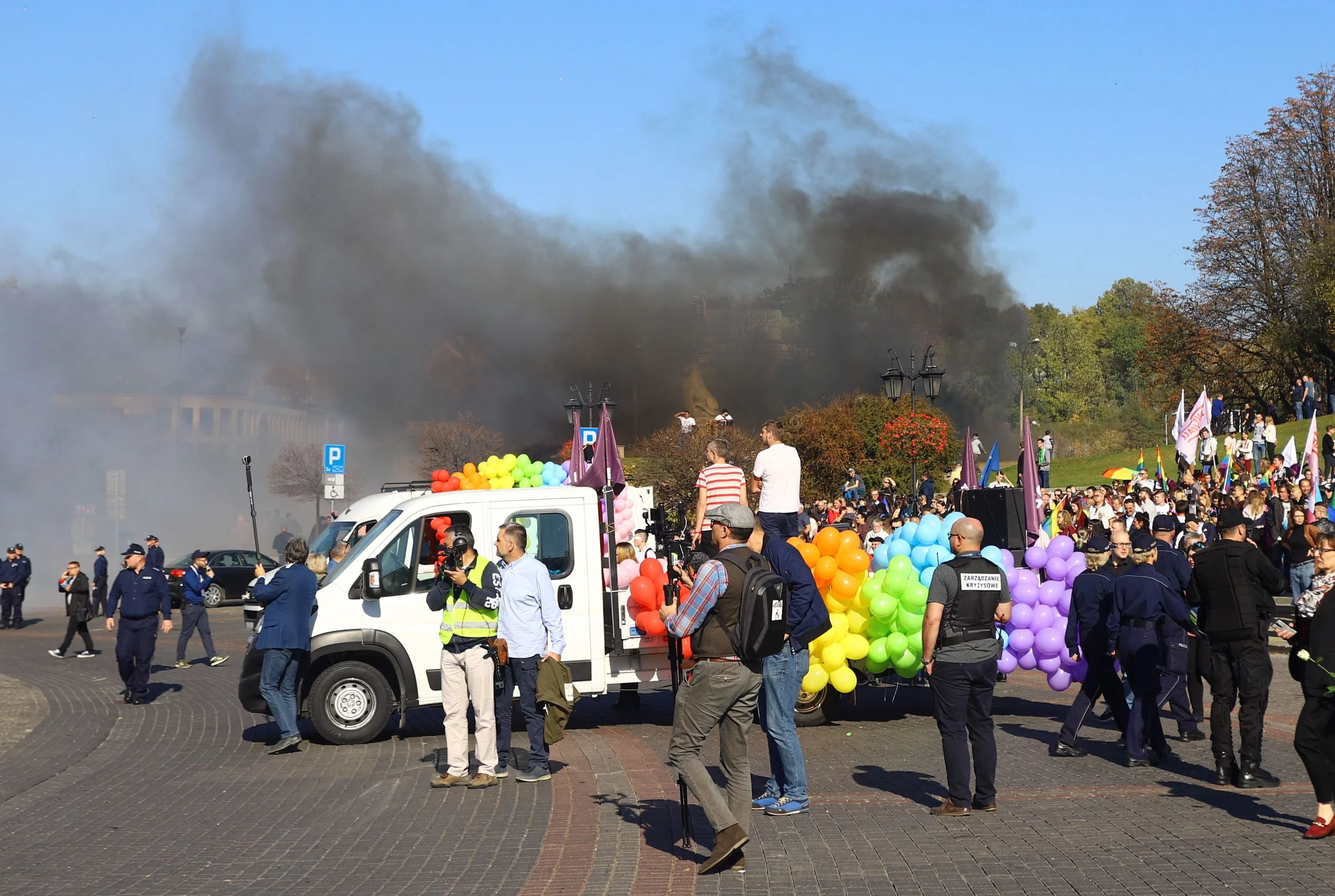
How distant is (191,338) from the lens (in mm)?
50406

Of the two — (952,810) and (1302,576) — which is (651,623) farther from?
(1302,576)

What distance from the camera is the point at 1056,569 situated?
35.3 ft

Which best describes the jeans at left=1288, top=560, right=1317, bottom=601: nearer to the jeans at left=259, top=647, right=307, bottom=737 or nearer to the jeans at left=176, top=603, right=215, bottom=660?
the jeans at left=259, top=647, right=307, bottom=737

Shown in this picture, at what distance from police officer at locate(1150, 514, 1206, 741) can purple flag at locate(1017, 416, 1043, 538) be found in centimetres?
402

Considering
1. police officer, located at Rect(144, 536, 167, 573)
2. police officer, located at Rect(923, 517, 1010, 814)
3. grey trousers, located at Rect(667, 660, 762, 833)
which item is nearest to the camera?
grey trousers, located at Rect(667, 660, 762, 833)

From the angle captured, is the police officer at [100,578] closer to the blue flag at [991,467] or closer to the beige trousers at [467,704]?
the blue flag at [991,467]

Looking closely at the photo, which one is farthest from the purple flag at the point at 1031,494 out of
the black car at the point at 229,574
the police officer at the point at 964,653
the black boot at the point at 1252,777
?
the black car at the point at 229,574

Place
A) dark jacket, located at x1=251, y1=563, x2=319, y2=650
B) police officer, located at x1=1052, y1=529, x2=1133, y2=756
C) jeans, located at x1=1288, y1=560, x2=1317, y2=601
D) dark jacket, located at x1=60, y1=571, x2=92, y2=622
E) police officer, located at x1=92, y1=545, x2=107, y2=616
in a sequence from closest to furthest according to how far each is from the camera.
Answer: police officer, located at x1=1052, y1=529, x2=1133, y2=756, dark jacket, located at x1=251, y1=563, x2=319, y2=650, jeans, located at x1=1288, y1=560, x2=1317, y2=601, dark jacket, located at x1=60, y1=571, x2=92, y2=622, police officer, located at x1=92, y1=545, x2=107, y2=616

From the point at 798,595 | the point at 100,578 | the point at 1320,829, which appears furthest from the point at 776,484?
the point at 100,578

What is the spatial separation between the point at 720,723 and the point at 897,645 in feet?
12.7

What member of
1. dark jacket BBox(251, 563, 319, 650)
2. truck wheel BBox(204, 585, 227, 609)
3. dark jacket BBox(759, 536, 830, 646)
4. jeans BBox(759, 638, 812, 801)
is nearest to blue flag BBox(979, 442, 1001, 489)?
dark jacket BBox(251, 563, 319, 650)

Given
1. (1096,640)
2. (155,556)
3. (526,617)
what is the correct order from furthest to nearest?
(155,556)
(1096,640)
(526,617)

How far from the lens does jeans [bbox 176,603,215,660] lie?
17.1 m

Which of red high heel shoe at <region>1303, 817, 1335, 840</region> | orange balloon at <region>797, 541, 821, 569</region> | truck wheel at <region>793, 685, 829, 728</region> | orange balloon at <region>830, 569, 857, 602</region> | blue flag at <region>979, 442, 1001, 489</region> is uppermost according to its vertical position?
blue flag at <region>979, 442, 1001, 489</region>
